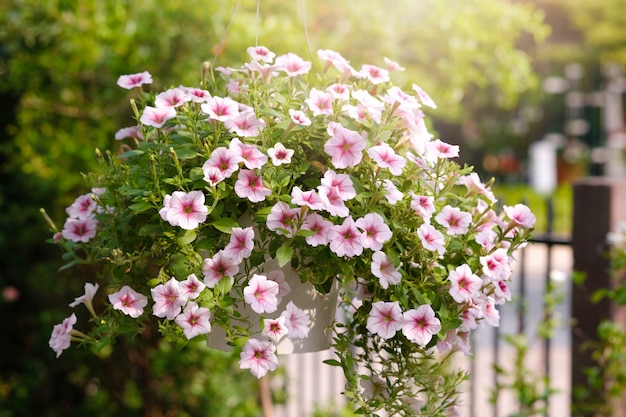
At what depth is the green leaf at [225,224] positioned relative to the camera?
4.67ft

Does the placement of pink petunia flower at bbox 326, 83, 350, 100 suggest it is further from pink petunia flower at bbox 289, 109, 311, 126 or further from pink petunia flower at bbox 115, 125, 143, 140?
pink petunia flower at bbox 115, 125, 143, 140

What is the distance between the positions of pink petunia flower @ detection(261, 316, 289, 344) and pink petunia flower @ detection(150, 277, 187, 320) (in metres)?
0.15

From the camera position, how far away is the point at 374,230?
1403 mm

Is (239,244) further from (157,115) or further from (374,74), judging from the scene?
(374,74)

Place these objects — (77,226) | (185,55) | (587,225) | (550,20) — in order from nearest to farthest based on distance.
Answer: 1. (77,226)
2. (587,225)
3. (185,55)
4. (550,20)

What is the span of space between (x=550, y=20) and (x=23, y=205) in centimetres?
1960

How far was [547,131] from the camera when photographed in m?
24.1

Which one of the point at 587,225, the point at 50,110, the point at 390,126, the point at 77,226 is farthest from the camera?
the point at 50,110

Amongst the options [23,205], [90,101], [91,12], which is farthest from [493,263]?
[23,205]

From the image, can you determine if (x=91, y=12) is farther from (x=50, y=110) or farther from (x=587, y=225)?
(x=587, y=225)

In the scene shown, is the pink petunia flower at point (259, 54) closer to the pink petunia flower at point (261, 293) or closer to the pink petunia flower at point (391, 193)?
the pink petunia flower at point (391, 193)

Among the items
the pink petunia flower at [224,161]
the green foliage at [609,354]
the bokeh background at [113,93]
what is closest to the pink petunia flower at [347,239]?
the pink petunia flower at [224,161]

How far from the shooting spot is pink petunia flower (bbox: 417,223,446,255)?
143 cm

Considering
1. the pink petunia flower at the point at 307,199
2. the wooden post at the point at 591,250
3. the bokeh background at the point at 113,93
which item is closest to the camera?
the pink petunia flower at the point at 307,199
